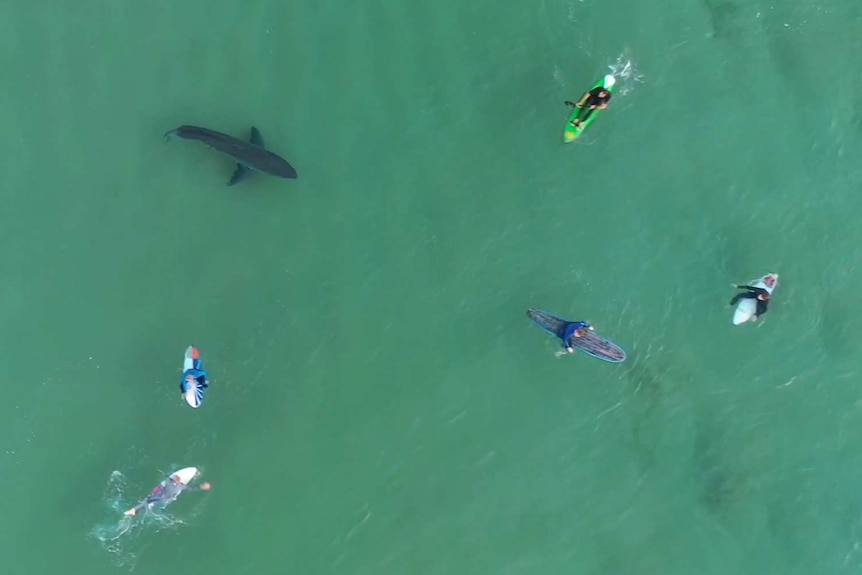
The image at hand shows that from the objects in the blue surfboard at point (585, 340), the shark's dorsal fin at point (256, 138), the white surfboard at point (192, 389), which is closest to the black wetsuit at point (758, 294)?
the blue surfboard at point (585, 340)

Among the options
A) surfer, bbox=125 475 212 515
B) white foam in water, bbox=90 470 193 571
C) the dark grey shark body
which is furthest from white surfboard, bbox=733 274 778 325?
white foam in water, bbox=90 470 193 571

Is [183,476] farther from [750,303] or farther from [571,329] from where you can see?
[750,303]

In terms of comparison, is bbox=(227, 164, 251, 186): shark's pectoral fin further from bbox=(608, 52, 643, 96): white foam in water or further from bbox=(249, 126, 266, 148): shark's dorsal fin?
bbox=(608, 52, 643, 96): white foam in water

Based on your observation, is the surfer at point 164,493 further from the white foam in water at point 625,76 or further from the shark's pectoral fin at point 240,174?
the white foam in water at point 625,76

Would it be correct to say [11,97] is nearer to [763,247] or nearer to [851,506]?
[763,247]

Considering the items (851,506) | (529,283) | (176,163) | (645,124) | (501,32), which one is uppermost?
(501,32)

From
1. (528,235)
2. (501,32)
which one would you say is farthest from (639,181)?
(501,32)
